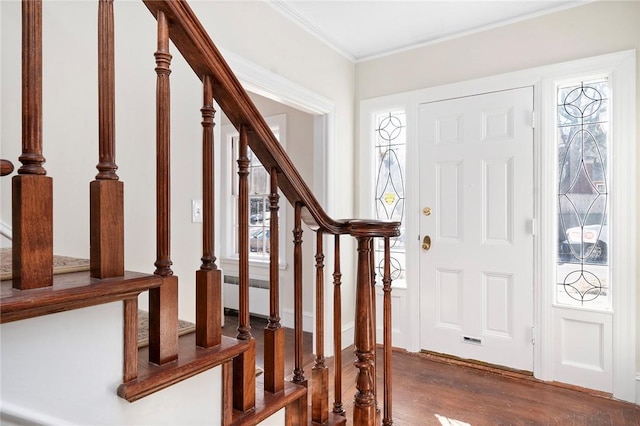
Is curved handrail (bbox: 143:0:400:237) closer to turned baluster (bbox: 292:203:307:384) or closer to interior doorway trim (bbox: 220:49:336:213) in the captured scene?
turned baluster (bbox: 292:203:307:384)

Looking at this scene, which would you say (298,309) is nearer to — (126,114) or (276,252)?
(276,252)

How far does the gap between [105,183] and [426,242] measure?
2.75 metres

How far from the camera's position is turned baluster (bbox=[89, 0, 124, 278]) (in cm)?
70

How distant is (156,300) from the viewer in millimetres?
811

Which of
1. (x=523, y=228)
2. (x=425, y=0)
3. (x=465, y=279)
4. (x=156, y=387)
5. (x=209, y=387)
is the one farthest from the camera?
(x=465, y=279)

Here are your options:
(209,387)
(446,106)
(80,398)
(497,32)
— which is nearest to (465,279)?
(446,106)

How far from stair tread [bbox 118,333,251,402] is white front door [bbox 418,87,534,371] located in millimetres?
2354

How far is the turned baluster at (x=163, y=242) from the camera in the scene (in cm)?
81

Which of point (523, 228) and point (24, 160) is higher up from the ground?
point (24, 160)

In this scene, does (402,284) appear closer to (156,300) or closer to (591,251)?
(591,251)

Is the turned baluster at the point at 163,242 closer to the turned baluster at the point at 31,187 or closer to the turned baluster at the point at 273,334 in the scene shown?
the turned baluster at the point at 31,187

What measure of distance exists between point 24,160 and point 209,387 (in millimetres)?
646

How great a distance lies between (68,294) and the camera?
0.61m

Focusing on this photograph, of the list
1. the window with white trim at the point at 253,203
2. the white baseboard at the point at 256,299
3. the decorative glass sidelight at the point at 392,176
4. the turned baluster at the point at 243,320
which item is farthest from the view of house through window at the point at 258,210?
the turned baluster at the point at 243,320
